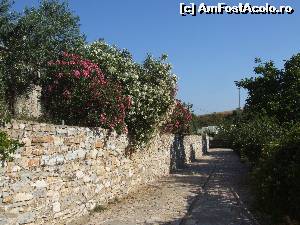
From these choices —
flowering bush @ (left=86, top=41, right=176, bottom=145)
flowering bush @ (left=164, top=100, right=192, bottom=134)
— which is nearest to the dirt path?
flowering bush @ (left=86, top=41, right=176, bottom=145)

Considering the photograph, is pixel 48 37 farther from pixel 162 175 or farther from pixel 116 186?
pixel 162 175

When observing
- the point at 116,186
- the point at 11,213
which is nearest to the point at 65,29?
the point at 116,186

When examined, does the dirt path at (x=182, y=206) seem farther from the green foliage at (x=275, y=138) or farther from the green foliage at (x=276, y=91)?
the green foliage at (x=276, y=91)

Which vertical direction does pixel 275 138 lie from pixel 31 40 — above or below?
below

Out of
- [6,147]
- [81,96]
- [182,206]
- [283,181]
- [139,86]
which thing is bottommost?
[182,206]

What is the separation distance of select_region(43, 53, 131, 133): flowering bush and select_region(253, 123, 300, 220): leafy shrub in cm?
521

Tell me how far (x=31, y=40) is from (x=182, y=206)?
678cm

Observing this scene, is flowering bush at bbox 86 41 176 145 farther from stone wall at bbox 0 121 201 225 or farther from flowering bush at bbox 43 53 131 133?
flowering bush at bbox 43 53 131 133

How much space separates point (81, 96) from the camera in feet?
42.6

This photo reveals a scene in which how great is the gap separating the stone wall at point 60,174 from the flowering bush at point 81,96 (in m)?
0.57

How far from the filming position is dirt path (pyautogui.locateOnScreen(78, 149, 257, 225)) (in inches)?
418

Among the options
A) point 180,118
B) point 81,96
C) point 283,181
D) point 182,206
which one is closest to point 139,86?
point 81,96

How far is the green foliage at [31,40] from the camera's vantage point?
13859mm

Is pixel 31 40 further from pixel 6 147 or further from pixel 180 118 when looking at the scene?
pixel 180 118
